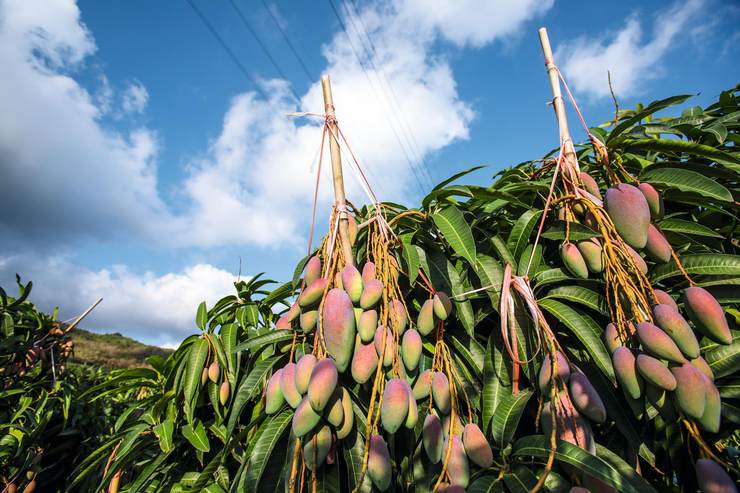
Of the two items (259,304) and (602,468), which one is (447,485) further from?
(259,304)

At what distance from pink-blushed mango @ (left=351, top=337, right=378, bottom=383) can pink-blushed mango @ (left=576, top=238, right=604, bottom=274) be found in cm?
45

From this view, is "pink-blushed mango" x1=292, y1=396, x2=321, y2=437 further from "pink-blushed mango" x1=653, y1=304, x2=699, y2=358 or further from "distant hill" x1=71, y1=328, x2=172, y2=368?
"distant hill" x1=71, y1=328, x2=172, y2=368

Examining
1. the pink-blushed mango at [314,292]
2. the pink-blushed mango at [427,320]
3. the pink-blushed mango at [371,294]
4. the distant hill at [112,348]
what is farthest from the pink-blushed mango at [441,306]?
the distant hill at [112,348]

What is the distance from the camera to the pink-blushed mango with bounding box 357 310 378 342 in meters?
0.73

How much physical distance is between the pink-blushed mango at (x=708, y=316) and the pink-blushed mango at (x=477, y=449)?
0.40m

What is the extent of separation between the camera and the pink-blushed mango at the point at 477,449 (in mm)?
665

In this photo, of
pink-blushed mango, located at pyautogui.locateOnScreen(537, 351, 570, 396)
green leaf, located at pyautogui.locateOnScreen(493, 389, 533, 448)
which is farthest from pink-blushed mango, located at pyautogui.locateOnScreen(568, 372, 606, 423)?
green leaf, located at pyautogui.locateOnScreen(493, 389, 533, 448)

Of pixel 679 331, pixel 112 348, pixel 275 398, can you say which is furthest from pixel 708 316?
pixel 112 348

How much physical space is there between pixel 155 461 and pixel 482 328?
987mm

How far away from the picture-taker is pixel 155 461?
1153mm

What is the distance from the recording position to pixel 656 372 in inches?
23.5

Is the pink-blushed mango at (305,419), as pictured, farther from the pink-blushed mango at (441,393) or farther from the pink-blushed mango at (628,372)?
the pink-blushed mango at (628,372)

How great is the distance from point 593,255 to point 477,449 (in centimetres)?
42

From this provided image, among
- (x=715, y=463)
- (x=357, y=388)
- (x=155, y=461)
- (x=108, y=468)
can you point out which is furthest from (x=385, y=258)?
(x=108, y=468)
